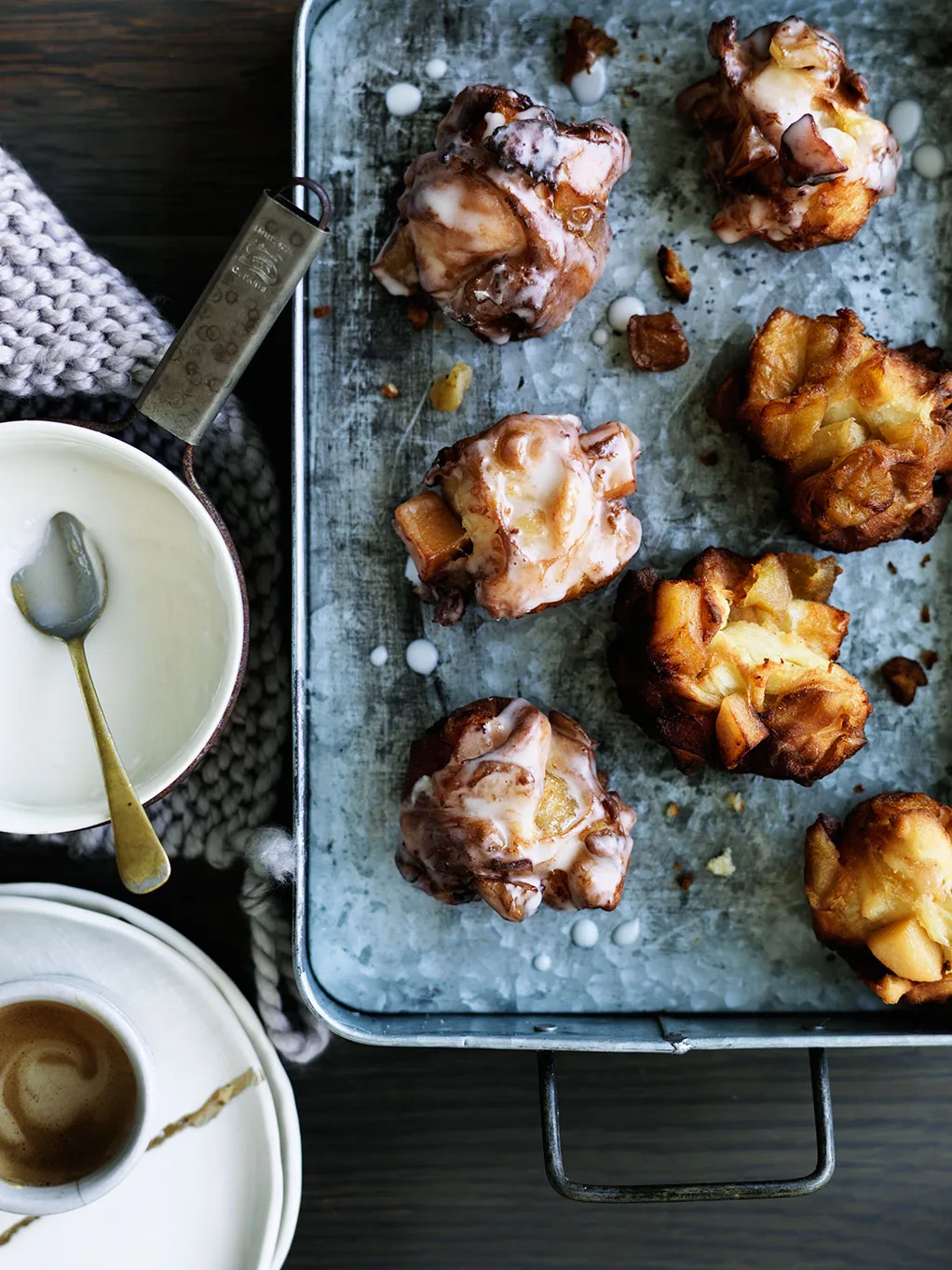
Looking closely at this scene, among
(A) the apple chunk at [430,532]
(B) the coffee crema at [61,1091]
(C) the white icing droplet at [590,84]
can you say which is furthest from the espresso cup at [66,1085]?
(C) the white icing droplet at [590,84]

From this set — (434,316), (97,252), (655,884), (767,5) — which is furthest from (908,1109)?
(97,252)

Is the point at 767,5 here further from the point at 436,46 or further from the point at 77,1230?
the point at 77,1230

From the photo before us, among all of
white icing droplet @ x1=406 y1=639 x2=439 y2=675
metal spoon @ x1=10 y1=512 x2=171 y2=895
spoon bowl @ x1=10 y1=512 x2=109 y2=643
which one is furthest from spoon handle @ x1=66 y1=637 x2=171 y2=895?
white icing droplet @ x1=406 y1=639 x2=439 y2=675

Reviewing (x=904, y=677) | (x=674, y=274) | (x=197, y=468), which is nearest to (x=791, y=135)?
(x=674, y=274)

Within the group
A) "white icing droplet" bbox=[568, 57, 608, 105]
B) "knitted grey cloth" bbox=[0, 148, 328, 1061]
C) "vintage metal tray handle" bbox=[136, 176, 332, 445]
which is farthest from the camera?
"white icing droplet" bbox=[568, 57, 608, 105]

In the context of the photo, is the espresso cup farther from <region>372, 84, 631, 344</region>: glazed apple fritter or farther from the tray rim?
<region>372, 84, 631, 344</region>: glazed apple fritter

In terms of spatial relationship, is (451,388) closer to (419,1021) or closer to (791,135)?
(791,135)
